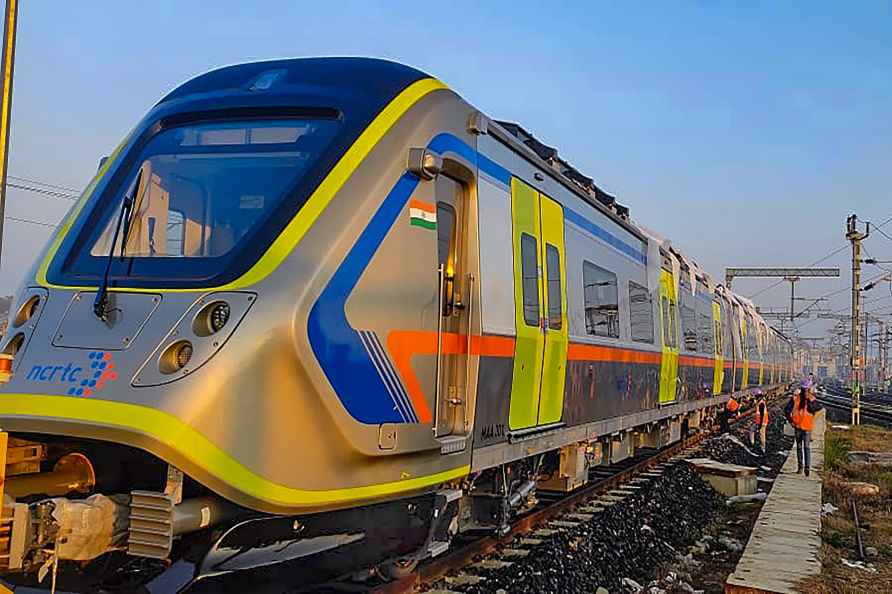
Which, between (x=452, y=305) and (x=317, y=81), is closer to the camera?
(x=317, y=81)

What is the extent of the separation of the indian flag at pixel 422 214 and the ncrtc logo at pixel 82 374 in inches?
75.5

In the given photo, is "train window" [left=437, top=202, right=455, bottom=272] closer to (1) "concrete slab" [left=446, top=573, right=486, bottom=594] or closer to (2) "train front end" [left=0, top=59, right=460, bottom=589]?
(2) "train front end" [left=0, top=59, right=460, bottom=589]

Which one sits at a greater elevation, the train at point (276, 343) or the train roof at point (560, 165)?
the train roof at point (560, 165)

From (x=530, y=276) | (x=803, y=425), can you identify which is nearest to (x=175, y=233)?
(x=530, y=276)

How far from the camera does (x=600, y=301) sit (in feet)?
31.8

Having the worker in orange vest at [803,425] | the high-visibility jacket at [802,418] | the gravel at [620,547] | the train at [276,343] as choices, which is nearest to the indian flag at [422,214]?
the train at [276,343]

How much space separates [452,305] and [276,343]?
1894mm

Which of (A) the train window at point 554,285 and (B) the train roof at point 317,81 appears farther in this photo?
(A) the train window at point 554,285

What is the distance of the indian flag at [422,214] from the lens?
534 centimetres

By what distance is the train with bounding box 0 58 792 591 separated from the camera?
4078 millimetres

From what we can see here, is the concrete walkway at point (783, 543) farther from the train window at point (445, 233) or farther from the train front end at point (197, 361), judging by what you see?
the train window at point (445, 233)

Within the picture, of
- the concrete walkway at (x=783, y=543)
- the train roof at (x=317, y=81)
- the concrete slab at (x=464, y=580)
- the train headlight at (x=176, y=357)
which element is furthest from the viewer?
the concrete walkway at (x=783, y=543)

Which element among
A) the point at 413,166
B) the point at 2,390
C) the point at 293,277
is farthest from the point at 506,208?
the point at 2,390

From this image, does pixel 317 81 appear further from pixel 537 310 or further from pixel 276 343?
pixel 537 310
